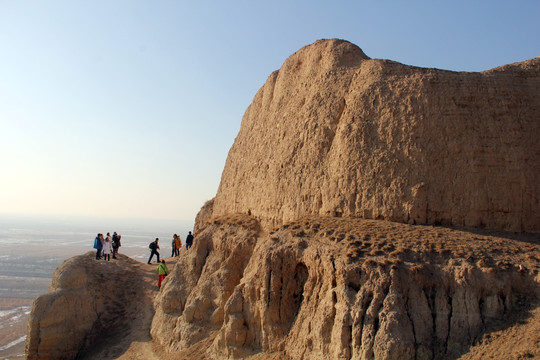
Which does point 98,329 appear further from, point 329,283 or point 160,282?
point 329,283

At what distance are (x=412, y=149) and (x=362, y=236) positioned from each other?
301cm

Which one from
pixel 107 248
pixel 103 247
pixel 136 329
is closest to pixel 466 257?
pixel 136 329

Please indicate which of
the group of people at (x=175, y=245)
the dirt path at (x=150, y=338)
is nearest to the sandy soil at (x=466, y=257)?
the dirt path at (x=150, y=338)

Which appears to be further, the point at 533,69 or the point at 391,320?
the point at 533,69

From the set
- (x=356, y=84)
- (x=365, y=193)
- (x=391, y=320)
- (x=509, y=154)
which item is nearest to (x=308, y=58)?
(x=356, y=84)

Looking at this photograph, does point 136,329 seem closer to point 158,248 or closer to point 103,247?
point 103,247

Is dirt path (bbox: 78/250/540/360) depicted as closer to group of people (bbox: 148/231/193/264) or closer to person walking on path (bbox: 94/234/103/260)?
group of people (bbox: 148/231/193/264)

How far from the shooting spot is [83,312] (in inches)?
734

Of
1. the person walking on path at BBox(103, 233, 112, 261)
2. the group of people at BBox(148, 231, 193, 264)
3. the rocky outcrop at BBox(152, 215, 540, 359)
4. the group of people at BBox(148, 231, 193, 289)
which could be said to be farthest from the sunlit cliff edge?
the group of people at BBox(148, 231, 193, 264)

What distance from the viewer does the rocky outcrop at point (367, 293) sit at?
9547 millimetres

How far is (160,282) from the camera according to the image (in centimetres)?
2050

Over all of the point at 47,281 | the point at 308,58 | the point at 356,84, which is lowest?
the point at 47,281

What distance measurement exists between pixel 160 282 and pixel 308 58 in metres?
11.6

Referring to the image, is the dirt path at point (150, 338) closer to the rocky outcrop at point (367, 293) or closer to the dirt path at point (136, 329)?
the dirt path at point (136, 329)
